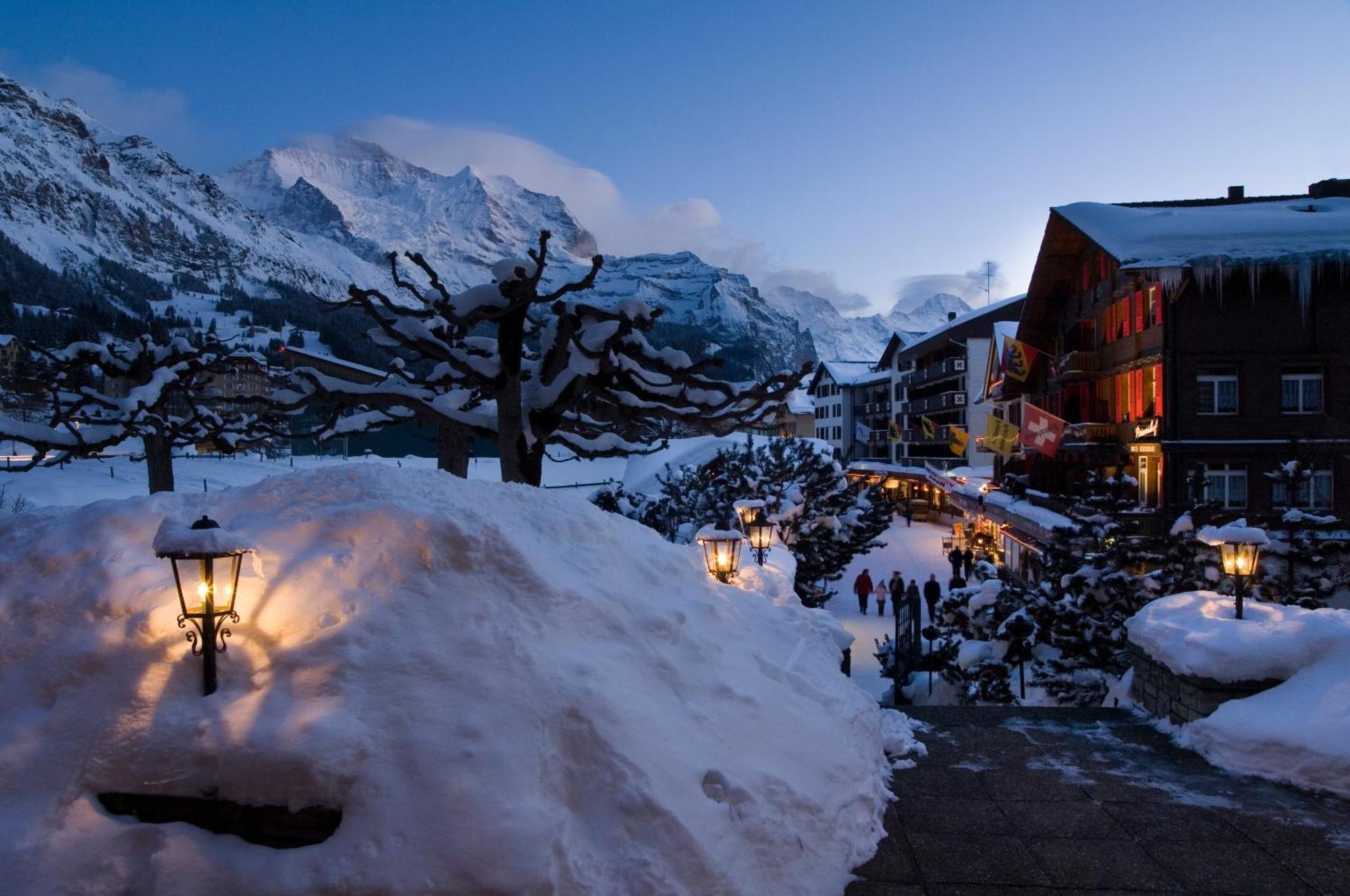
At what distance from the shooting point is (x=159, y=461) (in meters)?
13.9

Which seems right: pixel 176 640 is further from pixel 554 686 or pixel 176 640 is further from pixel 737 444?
pixel 737 444

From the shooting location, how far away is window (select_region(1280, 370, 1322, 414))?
67.4ft

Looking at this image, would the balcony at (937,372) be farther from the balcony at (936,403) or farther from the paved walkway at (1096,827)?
the paved walkway at (1096,827)

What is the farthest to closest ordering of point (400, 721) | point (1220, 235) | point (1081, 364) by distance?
point (1081, 364) < point (1220, 235) < point (400, 721)

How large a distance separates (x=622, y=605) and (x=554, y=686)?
4.15 ft

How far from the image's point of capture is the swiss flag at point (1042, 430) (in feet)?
76.3

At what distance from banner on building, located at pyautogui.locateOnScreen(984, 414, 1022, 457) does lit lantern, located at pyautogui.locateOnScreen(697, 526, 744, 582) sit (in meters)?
19.9

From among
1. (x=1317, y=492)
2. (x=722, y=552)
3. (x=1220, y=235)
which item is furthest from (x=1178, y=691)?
(x=1317, y=492)

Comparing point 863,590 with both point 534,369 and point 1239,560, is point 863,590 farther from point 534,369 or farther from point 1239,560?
point 534,369

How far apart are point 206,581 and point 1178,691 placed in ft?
28.7

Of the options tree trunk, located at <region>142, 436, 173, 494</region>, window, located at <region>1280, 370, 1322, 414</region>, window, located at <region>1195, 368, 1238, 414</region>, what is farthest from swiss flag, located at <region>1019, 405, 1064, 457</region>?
tree trunk, located at <region>142, 436, 173, 494</region>

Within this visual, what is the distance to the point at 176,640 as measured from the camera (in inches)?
180

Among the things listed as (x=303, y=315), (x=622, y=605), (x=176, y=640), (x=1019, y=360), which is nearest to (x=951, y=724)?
(x=622, y=605)

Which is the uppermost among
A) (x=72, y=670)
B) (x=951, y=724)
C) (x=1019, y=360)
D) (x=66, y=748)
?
(x=1019, y=360)
